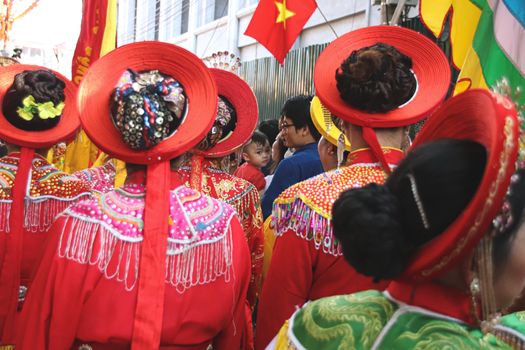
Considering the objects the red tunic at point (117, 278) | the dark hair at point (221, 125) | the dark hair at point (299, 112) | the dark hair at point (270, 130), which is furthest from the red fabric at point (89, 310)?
the dark hair at point (270, 130)

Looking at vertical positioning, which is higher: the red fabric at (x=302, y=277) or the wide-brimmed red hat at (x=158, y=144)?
the wide-brimmed red hat at (x=158, y=144)

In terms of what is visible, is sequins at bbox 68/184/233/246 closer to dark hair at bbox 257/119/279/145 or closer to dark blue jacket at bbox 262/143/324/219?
dark blue jacket at bbox 262/143/324/219

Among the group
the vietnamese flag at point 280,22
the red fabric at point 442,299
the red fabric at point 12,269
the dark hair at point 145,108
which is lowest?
the red fabric at point 12,269

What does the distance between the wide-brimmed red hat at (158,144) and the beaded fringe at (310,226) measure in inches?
18.5

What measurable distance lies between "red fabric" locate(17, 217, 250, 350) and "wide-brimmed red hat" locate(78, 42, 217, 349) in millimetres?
65

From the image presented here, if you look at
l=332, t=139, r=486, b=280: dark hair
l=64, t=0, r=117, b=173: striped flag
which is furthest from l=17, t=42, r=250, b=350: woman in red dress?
l=64, t=0, r=117, b=173: striped flag

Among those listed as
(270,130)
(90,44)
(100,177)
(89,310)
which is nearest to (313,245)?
(89,310)

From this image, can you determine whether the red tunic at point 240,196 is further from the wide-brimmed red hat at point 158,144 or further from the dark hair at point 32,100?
the wide-brimmed red hat at point 158,144

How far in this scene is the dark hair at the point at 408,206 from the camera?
1.04 m

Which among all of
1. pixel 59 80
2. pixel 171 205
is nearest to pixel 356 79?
pixel 171 205

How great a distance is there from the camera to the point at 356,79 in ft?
7.00

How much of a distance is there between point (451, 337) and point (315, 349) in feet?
1.08

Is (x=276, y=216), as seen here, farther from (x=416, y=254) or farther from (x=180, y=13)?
(x=180, y=13)

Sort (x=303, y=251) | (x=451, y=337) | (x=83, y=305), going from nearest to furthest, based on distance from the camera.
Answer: (x=451, y=337)
(x=83, y=305)
(x=303, y=251)
